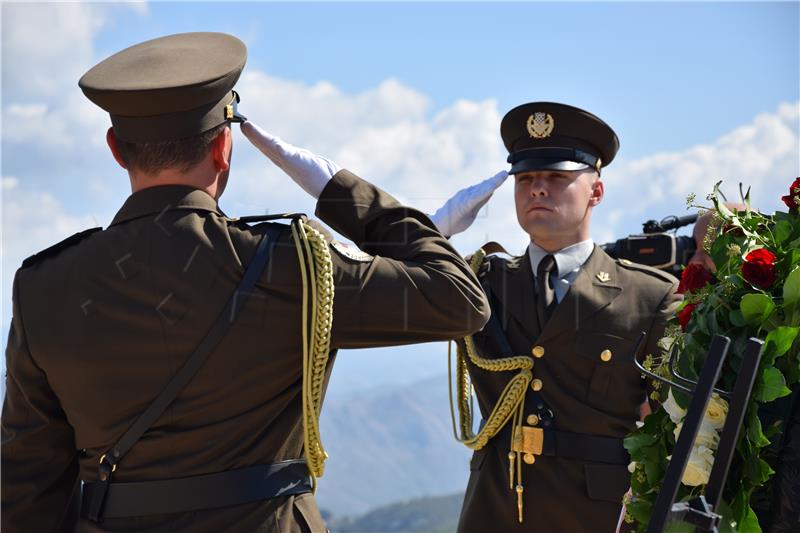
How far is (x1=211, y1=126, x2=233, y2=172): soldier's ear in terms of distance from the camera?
9.24ft

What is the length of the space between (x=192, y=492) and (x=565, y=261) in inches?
92.3

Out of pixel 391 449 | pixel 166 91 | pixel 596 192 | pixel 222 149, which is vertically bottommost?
pixel 391 449

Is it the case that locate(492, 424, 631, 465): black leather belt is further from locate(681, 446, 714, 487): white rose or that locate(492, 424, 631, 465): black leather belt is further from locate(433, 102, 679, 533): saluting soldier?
locate(681, 446, 714, 487): white rose

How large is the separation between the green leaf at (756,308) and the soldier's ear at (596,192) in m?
2.18

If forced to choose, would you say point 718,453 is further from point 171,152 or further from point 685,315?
point 171,152

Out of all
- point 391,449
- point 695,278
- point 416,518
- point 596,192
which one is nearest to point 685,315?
point 695,278

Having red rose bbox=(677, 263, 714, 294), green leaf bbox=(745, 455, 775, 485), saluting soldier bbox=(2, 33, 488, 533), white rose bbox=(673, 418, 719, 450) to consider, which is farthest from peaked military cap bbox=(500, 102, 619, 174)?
green leaf bbox=(745, 455, 775, 485)

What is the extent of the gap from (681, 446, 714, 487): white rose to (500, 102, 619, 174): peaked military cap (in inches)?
90.0

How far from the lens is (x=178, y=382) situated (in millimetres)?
2633

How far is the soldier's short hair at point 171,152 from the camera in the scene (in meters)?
2.78

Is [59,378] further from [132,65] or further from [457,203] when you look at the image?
[457,203]

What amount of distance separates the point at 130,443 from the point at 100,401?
12cm

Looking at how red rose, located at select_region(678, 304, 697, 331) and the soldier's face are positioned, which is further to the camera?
the soldier's face

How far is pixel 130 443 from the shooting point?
2.66 metres
